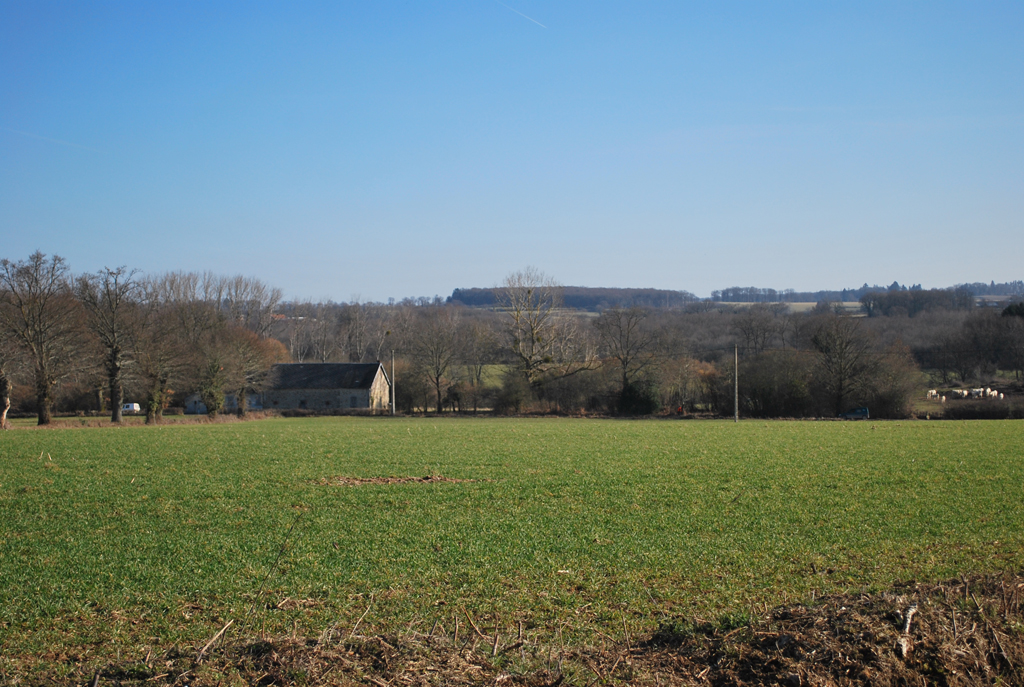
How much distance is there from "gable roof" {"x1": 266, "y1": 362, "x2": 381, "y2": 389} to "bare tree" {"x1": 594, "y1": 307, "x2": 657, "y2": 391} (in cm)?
2670

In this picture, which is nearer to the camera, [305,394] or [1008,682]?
[1008,682]

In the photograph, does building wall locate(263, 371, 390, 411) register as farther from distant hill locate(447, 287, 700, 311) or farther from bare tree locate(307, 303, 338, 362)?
distant hill locate(447, 287, 700, 311)

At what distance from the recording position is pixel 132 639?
644cm

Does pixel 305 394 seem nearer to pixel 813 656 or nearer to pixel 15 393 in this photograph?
pixel 15 393

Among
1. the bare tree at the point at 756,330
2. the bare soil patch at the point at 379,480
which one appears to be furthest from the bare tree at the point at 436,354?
the bare soil patch at the point at 379,480

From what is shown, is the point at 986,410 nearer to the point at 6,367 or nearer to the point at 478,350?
the point at 478,350

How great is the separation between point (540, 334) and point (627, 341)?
904cm

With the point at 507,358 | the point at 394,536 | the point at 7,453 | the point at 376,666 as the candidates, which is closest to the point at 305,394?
the point at 507,358

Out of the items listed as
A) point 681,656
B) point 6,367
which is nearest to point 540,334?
point 6,367

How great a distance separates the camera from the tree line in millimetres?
44688

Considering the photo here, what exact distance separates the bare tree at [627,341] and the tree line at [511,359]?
0.14m

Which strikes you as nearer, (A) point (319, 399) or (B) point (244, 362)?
(B) point (244, 362)

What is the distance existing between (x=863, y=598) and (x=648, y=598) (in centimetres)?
223

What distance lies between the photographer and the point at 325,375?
77.8m
